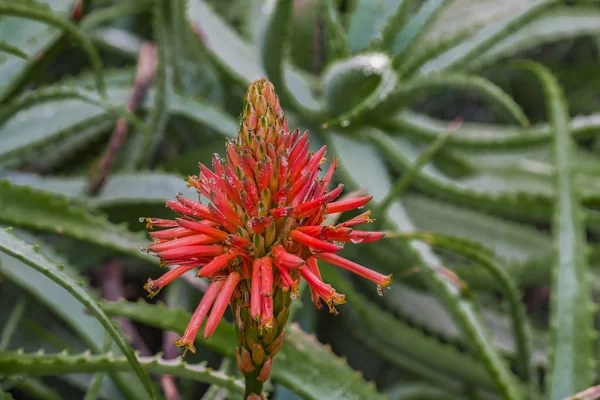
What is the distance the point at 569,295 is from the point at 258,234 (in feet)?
1.20

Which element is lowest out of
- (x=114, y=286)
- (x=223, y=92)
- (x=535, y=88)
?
(x=114, y=286)

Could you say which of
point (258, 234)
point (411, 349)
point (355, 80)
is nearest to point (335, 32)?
point (355, 80)

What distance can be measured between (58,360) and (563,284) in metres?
0.43

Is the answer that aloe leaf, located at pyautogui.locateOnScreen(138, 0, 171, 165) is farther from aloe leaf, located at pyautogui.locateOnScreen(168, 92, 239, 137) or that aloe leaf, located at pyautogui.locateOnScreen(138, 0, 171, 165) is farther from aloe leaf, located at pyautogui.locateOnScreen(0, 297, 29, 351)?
aloe leaf, located at pyautogui.locateOnScreen(0, 297, 29, 351)

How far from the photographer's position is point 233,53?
0.73m

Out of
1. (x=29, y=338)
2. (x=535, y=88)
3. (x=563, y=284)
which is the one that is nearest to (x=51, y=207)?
(x=29, y=338)

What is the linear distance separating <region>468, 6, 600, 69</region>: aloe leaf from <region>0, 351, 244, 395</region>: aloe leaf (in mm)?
617

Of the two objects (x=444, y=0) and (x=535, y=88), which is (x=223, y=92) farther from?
(x=535, y=88)

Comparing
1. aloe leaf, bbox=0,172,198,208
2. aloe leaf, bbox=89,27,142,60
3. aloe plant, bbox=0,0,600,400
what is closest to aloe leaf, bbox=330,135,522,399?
aloe plant, bbox=0,0,600,400

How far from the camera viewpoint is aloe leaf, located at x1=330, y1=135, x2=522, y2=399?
1.57 ft

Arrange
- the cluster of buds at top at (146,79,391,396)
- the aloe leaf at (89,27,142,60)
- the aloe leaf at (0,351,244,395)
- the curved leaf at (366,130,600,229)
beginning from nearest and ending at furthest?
the cluster of buds at top at (146,79,391,396), the aloe leaf at (0,351,244,395), the curved leaf at (366,130,600,229), the aloe leaf at (89,27,142,60)

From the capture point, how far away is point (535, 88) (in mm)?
939

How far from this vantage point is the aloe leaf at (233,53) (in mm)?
696

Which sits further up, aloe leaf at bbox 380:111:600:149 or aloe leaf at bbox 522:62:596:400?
aloe leaf at bbox 380:111:600:149
